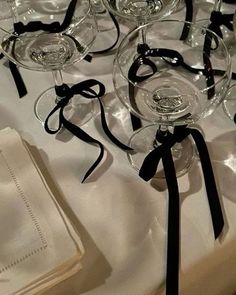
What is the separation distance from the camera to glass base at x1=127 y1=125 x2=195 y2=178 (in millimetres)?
590

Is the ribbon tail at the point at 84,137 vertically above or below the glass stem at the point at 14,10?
below

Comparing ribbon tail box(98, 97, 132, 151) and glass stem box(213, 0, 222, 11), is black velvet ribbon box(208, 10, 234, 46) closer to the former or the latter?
glass stem box(213, 0, 222, 11)

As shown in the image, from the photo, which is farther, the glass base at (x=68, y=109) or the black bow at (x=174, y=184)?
the glass base at (x=68, y=109)

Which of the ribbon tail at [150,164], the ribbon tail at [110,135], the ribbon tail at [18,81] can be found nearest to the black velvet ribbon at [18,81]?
the ribbon tail at [18,81]

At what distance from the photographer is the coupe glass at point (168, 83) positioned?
55cm

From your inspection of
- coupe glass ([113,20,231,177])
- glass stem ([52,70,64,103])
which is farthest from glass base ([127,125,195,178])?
glass stem ([52,70,64,103])

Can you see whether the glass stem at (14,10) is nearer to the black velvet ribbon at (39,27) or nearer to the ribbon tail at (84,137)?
the black velvet ribbon at (39,27)

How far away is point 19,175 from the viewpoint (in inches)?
21.4

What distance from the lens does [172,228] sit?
1.73ft

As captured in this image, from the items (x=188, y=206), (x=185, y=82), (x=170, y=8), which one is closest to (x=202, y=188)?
(x=188, y=206)

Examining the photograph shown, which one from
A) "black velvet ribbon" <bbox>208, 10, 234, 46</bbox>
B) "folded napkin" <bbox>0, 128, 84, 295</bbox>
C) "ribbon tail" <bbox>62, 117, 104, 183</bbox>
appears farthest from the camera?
"black velvet ribbon" <bbox>208, 10, 234, 46</bbox>

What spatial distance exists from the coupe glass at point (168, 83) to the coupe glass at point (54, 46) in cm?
7

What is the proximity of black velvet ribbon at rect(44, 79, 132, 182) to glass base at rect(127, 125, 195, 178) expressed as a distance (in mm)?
16

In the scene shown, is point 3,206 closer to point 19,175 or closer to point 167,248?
point 19,175
